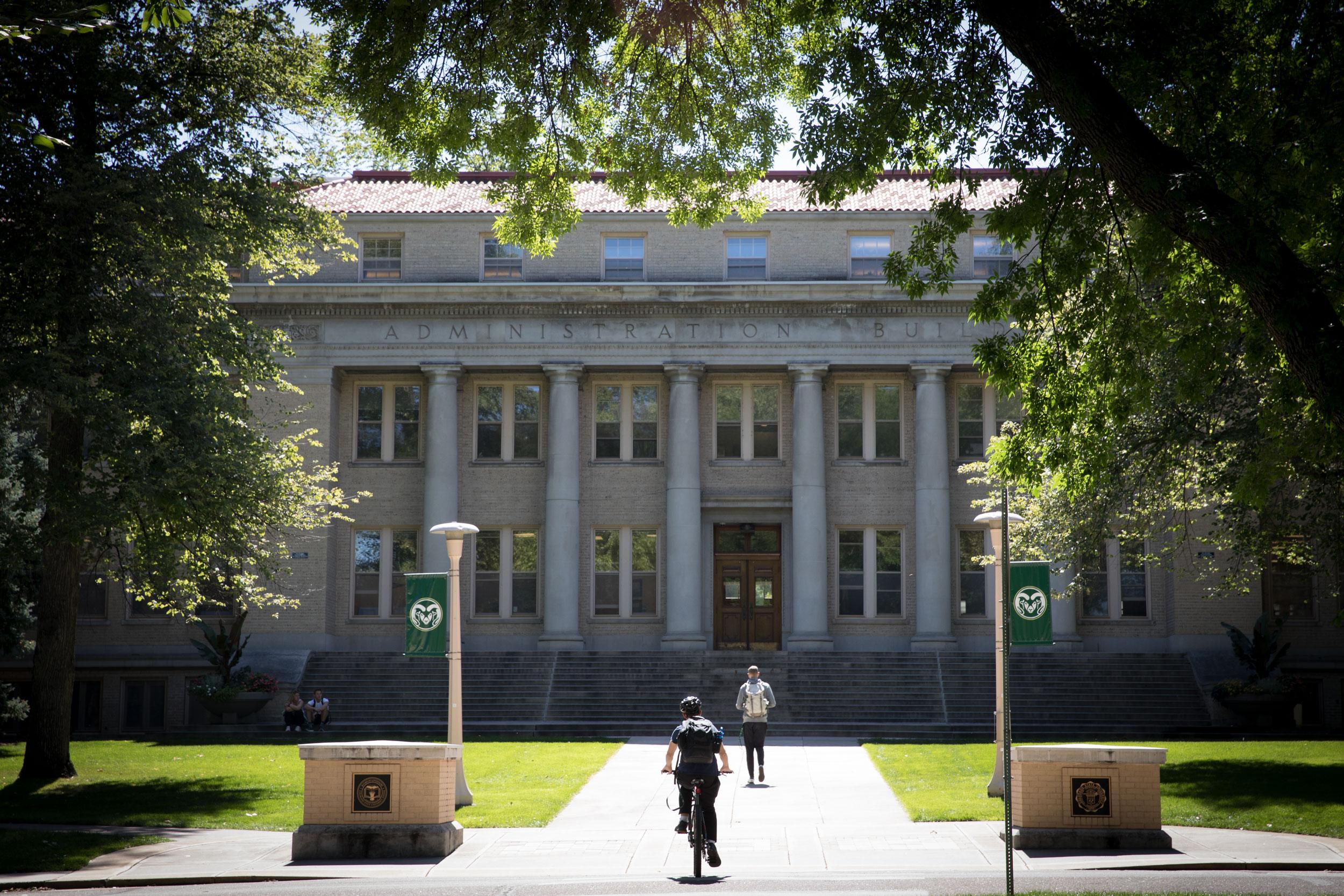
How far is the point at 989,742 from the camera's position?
26703 millimetres

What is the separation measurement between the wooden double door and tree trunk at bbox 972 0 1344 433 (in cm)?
2710

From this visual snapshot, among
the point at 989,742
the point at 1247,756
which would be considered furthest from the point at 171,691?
the point at 1247,756

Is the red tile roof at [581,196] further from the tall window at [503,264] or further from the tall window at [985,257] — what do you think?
the tall window at [503,264]

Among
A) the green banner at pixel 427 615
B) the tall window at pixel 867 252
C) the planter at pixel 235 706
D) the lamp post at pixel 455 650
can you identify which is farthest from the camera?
the tall window at pixel 867 252

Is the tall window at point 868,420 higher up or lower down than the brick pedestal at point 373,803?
higher up

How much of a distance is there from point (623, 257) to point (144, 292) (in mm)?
19239

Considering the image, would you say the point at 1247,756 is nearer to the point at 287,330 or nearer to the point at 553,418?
the point at 553,418

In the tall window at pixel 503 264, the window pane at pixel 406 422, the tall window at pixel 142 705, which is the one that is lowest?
the tall window at pixel 142 705

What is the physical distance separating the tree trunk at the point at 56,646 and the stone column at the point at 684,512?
16.6 meters

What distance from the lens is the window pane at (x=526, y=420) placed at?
36719mm

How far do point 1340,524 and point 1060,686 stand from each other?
11.7 m

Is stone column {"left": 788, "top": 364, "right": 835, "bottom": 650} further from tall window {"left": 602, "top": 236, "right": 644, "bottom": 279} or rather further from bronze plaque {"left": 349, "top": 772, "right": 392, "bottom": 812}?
bronze plaque {"left": 349, "top": 772, "right": 392, "bottom": 812}

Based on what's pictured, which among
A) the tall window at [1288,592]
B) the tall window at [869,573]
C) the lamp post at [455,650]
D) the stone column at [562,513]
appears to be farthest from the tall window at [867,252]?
the lamp post at [455,650]

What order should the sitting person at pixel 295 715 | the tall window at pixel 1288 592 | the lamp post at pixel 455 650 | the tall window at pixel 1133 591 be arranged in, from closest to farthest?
the lamp post at pixel 455 650 → the sitting person at pixel 295 715 → the tall window at pixel 1288 592 → the tall window at pixel 1133 591
